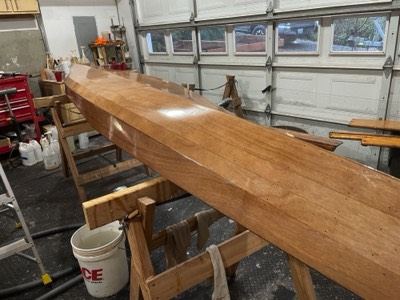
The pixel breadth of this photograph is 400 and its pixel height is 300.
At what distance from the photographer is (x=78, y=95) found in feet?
5.96

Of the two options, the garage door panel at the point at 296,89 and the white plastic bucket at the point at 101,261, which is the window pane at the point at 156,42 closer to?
the garage door panel at the point at 296,89

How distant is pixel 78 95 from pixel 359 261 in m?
1.77

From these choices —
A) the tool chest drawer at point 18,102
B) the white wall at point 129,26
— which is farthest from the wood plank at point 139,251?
the white wall at point 129,26

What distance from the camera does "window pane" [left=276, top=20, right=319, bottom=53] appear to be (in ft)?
9.89

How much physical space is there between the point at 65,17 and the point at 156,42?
1.49 m

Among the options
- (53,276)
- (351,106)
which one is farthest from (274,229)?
(351,106)

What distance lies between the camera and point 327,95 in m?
3.09

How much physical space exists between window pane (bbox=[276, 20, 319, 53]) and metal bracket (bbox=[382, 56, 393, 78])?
2.28ft

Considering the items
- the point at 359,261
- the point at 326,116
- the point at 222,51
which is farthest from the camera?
the point at 222,51

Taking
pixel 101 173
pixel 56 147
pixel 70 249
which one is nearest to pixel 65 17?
pixel 56 147

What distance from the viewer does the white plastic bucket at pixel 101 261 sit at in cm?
154

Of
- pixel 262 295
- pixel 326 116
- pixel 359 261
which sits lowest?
pixel 262 295

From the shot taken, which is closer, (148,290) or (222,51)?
(148,290)

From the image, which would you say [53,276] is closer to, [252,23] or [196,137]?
[196,137]
